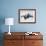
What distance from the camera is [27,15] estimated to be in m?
4.43

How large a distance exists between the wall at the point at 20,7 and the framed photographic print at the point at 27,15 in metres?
0.11

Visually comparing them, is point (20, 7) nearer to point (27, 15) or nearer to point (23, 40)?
point (27, 15)

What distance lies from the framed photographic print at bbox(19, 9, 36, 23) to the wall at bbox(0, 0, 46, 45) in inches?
4.3

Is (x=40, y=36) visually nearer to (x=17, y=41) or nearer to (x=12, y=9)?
(x=17, y=41)

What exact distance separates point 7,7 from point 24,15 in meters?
0.64

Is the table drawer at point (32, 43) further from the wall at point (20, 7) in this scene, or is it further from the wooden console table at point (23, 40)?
the wall at point (20, 7)

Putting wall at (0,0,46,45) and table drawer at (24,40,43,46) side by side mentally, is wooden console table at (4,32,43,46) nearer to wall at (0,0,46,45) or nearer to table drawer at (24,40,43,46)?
table drawer at (24,40,43,46)

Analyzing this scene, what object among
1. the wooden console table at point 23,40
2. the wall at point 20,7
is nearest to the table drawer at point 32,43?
the wooden console table at point 23,40

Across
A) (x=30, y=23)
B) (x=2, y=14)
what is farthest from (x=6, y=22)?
(x=30, y=23)

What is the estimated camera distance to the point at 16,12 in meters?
4.43

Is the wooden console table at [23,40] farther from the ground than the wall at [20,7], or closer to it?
closer to it

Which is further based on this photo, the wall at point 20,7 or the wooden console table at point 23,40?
the wall at point 20,7

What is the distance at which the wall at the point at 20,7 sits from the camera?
4.42 m

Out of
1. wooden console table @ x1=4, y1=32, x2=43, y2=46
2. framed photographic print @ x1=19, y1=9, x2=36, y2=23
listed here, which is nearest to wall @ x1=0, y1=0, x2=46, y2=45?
framed photographic print @ x1=19, y1=9, x2=36, y2=23
